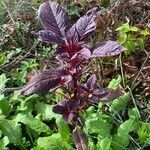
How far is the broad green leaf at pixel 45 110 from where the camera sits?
181cm

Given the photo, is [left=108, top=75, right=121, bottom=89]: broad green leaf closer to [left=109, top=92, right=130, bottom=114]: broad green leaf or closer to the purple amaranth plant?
[left=109, top=92, right=130, bottom=114]: broad green leaf

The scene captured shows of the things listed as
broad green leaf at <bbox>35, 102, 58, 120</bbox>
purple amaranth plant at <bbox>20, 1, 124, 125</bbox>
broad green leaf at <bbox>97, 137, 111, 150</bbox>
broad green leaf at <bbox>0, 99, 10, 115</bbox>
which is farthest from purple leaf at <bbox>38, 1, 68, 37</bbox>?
broad green leaf at <bbox>0, 99, 10, 115</bbox>

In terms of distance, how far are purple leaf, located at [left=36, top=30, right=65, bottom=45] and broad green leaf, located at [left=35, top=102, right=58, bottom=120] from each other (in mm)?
575

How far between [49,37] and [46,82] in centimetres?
15

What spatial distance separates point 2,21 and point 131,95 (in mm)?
1113

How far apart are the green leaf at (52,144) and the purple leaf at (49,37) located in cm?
49

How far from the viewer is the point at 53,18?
1310 mm

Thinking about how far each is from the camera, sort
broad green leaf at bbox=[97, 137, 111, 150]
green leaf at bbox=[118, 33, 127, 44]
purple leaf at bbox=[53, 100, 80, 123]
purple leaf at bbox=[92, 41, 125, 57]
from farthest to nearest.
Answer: green leaf at bbox=[118, 33, 127, 44]
broad green leaf at bbox=[97, 137, 111, 150]
purple leaf at bbox=[53, 100, 80, 123]
purple leaf at bbox=[92, 41, 125, 57]

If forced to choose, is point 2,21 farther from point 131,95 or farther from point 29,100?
point 131,95

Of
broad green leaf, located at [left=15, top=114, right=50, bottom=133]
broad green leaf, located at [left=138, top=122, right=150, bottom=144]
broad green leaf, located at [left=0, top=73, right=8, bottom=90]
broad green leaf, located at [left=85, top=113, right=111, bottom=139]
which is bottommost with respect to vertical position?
broad green leaf, located at [left=138, top=122, right=150, bottom=144]

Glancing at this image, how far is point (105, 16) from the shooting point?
6.94 ft

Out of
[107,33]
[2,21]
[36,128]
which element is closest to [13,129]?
[36,128]

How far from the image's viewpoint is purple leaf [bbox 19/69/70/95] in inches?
49.9

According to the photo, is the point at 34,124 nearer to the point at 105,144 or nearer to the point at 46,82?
the point at 105,144
